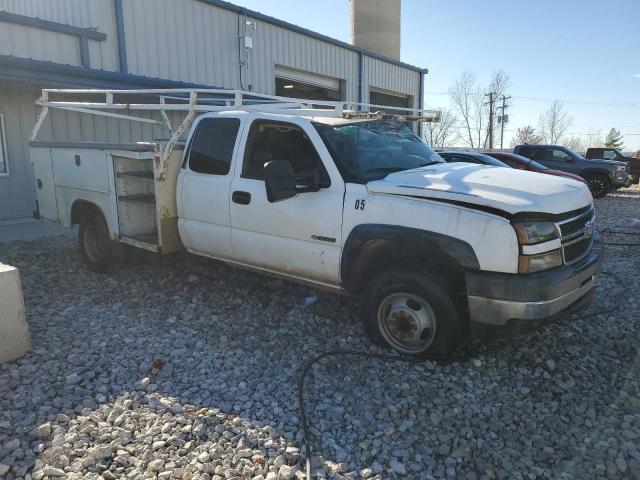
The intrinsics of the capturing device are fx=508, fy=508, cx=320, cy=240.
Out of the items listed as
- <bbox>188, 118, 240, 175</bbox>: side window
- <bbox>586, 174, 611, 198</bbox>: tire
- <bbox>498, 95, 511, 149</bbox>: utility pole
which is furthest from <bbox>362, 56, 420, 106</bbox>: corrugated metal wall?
<bbox>498, 95, 511, 149</bbox>: utility pole

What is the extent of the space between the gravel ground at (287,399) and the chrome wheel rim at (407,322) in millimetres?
206

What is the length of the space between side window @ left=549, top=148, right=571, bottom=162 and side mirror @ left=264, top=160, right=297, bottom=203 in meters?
17.2

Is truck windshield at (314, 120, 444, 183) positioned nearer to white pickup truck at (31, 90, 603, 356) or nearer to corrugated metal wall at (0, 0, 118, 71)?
white pickup truck at (31, 90, 603, 356)

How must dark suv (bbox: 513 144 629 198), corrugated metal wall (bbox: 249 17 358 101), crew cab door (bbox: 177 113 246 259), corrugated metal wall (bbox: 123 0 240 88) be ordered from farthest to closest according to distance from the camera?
1. dark suv (bbox: 513 144 629 198)
2. corrugated metal wall (bbox: 249 17 358 101)
3. corrugated metal wall (bbox: 123 0 240 88)
4. crew cab door (bbox: 177 113 246 259)

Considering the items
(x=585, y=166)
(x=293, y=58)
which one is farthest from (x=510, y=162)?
(x=293, y=58)

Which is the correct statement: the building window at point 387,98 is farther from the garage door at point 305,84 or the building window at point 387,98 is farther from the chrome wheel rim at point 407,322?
the chrome wheel rim at point 407,322

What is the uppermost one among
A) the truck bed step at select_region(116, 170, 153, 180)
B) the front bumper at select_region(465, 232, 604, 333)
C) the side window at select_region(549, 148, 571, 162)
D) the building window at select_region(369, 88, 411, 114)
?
the building window at select_region(369, 88, 411, 114)

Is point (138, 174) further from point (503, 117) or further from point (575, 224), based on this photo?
point (503, 117)

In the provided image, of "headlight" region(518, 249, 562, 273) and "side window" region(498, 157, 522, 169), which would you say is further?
"side window" region(498, 157, 522, 169)

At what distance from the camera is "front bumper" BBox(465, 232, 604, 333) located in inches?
136

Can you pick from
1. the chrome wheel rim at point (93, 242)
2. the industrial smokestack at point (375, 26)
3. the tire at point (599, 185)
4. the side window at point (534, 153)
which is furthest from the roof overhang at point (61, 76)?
the industrial smokestack at point (375, 26)

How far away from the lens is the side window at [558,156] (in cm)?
1873

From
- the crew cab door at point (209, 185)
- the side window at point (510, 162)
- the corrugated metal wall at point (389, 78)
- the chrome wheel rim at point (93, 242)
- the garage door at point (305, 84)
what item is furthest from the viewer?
the corrugated metal wall at point (389, 78)

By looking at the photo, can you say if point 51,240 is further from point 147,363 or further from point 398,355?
point 398,355
